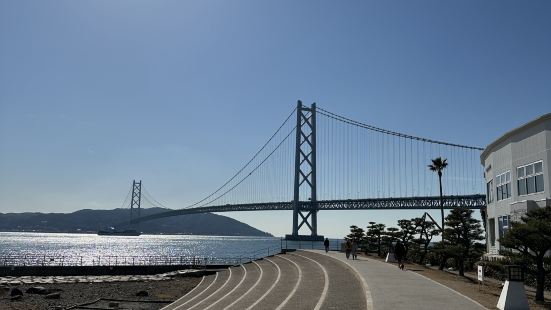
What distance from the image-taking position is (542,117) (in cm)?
2392

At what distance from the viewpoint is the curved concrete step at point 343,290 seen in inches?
654

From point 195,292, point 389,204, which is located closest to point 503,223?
point 195,292

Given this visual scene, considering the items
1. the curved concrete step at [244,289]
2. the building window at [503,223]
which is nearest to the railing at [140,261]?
the curved concrete step at [244,289]

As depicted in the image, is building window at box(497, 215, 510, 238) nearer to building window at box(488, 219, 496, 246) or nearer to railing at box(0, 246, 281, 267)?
building window at box(488, 219, 496, 246)

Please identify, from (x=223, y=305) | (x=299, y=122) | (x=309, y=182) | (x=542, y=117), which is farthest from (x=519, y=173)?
(x=299, y=122)

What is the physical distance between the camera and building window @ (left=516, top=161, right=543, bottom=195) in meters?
24.5

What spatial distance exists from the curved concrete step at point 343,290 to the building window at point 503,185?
977cm

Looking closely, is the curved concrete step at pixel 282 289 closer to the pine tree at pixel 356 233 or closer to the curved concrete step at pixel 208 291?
the curved concrete step at pixel 208 291

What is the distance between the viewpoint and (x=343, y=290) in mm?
19750

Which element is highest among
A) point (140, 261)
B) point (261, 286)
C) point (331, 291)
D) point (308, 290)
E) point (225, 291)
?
point (331, 291)

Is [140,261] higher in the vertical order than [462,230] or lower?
lower

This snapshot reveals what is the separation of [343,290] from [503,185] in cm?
1447

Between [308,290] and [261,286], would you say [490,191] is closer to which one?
[261,286]

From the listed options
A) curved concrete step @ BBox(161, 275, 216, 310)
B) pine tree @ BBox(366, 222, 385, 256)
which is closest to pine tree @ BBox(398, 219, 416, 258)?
pine tree @ BBox(366, 222, 385, 256)
